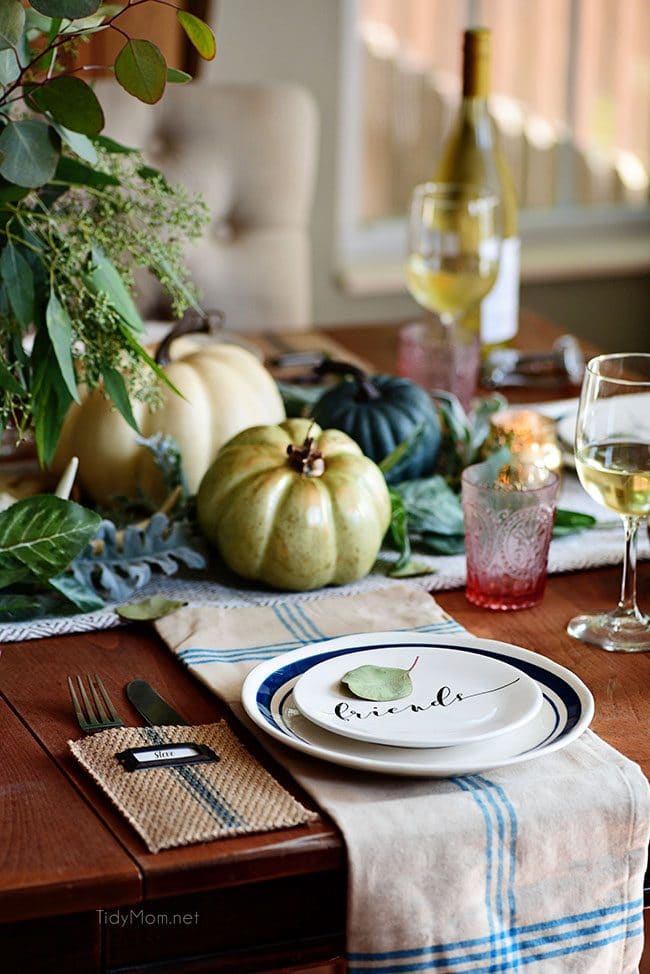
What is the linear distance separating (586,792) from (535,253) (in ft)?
10.1

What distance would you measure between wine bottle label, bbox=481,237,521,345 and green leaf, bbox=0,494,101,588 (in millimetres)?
840

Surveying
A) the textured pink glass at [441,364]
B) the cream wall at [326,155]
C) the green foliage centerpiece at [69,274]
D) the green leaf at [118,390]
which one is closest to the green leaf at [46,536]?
the green foliage centerpiece at [69,274]

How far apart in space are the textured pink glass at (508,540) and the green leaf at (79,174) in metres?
0.37

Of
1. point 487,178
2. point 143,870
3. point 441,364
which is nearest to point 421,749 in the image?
point 143,870

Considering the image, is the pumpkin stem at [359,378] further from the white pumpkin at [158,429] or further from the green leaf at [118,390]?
the green leaf at [118,390]

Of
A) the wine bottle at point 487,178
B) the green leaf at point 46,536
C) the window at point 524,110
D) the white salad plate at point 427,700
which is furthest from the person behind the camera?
the window at point 524,110

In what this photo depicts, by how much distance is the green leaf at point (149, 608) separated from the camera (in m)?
1.01

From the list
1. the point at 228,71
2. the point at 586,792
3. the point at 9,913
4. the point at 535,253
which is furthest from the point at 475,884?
the point at 535,253

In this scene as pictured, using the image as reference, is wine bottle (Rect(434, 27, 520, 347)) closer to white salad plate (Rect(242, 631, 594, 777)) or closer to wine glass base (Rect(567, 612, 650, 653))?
wine glass base (Rect(567, 612, 650, 653))

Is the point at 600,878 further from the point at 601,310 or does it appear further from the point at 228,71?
the point at 601,310

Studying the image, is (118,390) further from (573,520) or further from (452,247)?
(452,247)

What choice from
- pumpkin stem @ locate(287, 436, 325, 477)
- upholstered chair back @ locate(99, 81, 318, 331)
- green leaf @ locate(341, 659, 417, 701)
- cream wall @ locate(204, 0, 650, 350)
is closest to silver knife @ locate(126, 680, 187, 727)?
green leaf @ locate(341, 659, 417, 701)

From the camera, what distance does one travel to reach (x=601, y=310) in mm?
3812

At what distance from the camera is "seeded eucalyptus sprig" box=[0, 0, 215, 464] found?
0.94m
